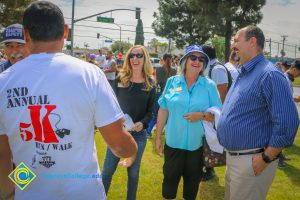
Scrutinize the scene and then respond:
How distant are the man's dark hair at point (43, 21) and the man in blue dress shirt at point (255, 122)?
73.6 inches

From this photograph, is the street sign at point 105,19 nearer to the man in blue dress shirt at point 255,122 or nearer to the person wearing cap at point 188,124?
the person wearing cap at point 188,124

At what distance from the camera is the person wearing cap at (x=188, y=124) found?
3555 mm

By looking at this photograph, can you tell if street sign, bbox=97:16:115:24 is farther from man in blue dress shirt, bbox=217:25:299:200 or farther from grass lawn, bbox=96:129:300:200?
man in blue dress shirt, bbox=217:25:299:200

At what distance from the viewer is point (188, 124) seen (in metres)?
3.57

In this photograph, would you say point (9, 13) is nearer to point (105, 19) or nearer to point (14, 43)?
point (105, 19)

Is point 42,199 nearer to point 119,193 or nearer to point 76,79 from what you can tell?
point 76,79

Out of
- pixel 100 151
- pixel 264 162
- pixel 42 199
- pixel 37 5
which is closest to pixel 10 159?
pixel 42 199

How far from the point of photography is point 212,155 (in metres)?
3.52

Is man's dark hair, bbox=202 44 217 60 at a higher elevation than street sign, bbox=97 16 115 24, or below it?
below

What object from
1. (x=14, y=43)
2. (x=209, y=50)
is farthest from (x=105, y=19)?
(x=14, y=43)

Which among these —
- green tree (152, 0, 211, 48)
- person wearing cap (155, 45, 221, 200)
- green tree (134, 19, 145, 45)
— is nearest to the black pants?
person wearing cap (155, 45, 221, 200)

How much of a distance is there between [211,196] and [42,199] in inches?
140

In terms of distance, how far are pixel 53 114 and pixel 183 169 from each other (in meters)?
2.38

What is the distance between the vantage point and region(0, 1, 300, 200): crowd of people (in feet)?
5.29
